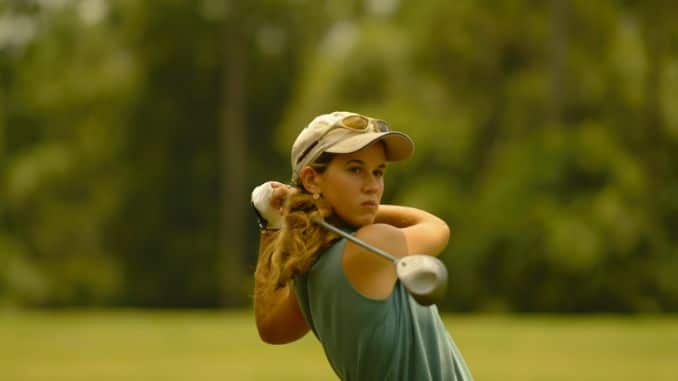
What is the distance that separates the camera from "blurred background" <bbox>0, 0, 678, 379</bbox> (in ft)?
98.8

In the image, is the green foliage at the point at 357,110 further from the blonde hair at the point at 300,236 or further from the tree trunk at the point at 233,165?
the blonde hair at the point at 300,236

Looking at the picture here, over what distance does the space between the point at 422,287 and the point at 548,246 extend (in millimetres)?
27018

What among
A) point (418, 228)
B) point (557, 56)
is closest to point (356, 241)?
point (418, 228)

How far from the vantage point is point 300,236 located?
3.37 meters

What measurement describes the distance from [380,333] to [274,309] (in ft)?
1.80

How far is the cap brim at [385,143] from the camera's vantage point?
3.28 metres

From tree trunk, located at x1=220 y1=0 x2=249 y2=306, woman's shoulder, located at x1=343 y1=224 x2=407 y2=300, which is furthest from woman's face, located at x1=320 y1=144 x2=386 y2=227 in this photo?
tree trunk, located at x1=220 y1=0 x2=249 y2=306

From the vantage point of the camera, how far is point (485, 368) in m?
12.7

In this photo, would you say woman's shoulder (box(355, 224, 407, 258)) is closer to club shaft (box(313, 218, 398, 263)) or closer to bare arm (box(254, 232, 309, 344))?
club shaft (box(313, 218, 398, 263))

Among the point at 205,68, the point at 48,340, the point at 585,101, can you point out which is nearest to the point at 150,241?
the point at 205,68

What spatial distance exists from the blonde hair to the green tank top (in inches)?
1.4

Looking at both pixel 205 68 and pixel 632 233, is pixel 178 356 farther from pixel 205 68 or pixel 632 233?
pixel 205 68

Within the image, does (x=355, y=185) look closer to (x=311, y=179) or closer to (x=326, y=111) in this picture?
(x=311, y=179)

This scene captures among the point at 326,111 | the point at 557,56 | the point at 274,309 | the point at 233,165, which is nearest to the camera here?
the point at 274,309
